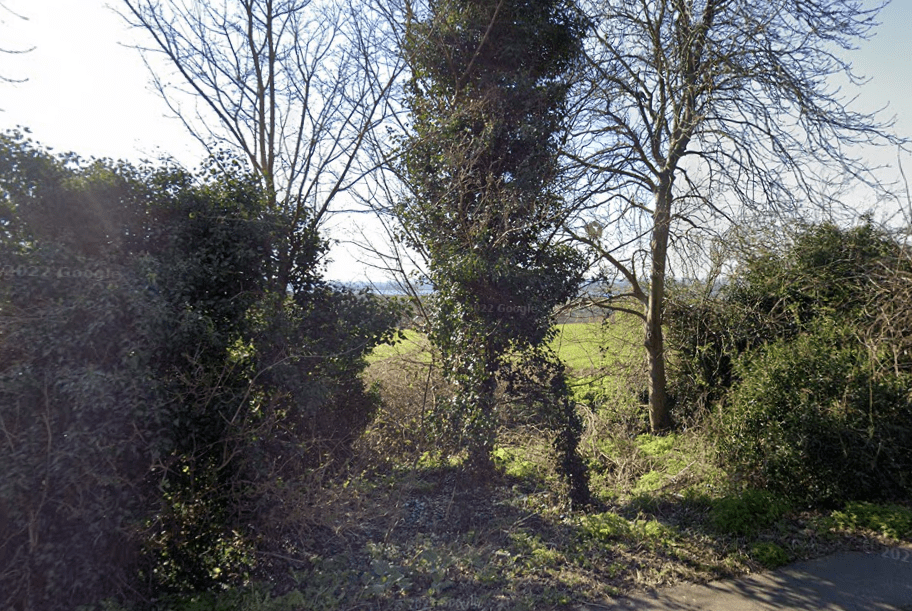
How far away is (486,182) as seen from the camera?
7.32m

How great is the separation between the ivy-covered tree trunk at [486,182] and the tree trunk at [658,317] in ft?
8.22

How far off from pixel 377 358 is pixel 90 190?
4905mm

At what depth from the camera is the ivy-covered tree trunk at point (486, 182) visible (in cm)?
670

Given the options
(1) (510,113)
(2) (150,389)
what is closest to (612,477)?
(1) (510,113)

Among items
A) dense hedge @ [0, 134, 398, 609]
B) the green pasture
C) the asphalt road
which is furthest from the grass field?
the green pasture

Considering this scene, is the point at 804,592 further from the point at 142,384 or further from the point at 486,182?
the point at 142,384

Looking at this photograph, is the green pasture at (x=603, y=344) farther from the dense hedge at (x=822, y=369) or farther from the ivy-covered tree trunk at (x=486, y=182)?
the ivy-covered tree trunk at (x=486, y=182)

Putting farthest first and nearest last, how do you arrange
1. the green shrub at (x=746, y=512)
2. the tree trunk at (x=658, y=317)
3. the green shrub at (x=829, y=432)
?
1. the tree trunk at (x=658, y=317)
2. the green shrub at (x=829, y=432)
3. the green shrub at (x=746, y=512)

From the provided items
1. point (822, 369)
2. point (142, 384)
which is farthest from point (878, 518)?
point (142, 384)

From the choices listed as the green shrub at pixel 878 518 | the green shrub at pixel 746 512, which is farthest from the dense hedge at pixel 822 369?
the green shrub at pixel 746 512

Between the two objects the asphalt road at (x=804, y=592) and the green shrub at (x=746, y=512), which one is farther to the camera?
the green shrub at (x=746, y=512)

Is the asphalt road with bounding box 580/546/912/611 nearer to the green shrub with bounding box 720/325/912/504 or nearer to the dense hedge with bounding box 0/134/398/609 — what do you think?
the green shrub with bounding box 720/325/912/504

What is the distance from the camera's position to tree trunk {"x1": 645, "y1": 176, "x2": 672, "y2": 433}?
926 cm

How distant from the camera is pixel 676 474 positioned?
7.53 metres
